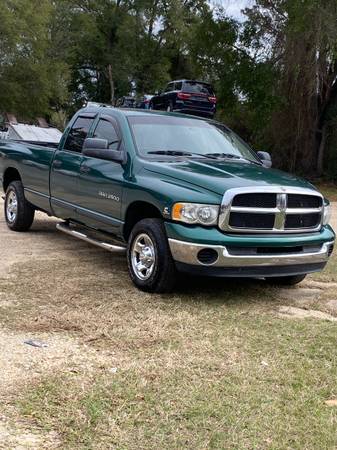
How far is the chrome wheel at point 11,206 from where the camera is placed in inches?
350

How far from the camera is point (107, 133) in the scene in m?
6.92

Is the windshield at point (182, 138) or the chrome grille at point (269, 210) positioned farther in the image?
the windshield at point (182, 138)

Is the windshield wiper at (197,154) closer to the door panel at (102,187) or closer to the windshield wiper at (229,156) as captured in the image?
the windshield wiper at (229,156)

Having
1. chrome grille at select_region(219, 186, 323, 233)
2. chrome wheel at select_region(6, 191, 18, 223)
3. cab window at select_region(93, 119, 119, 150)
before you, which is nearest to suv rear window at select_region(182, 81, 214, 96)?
chrome wheel at select_region(6, 191, 18, 223)

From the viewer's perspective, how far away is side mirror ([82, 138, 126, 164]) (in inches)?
246

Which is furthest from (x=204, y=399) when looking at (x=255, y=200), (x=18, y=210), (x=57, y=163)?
(x=18, y=210)

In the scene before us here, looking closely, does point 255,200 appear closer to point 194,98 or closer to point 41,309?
point 41,309

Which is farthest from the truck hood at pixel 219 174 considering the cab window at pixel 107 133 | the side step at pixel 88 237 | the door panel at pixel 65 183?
the door panel at pixel 65 183

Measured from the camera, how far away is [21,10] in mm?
35188

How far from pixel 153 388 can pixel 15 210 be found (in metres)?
5.90

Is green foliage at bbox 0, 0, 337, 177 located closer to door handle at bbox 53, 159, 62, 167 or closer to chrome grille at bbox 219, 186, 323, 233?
door handle at bbox 53, 159, 62, 167

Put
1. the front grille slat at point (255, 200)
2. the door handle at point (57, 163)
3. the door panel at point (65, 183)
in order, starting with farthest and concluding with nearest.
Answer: the door handle at point (57, 163) → the door panel at point (65, 183) → the front grille slat at point (255, 200)

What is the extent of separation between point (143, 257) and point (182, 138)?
171 cm

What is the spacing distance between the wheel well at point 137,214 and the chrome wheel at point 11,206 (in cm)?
322
